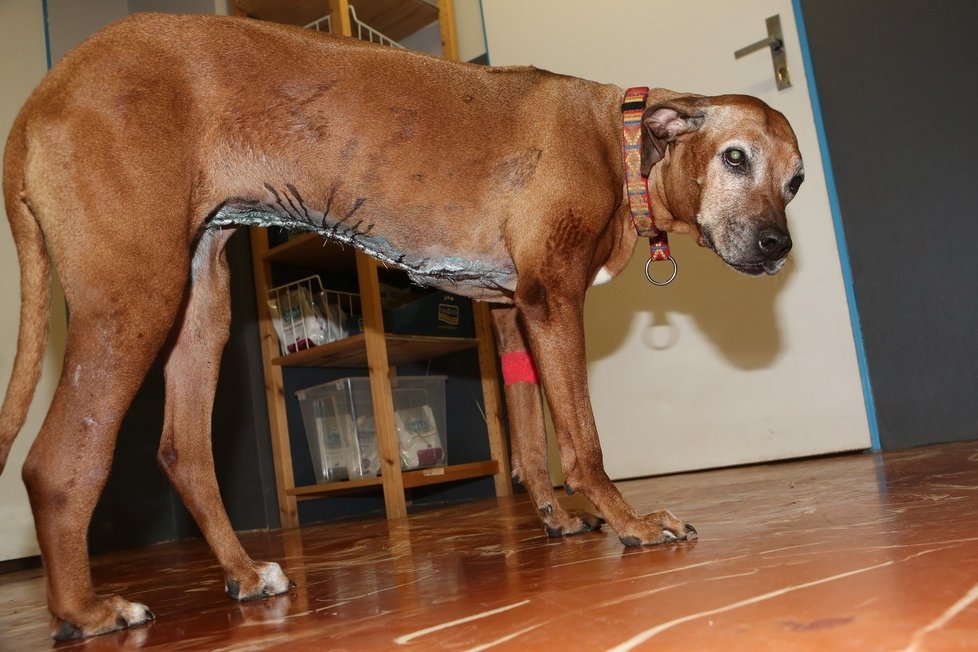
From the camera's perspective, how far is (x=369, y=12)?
429 centimetres

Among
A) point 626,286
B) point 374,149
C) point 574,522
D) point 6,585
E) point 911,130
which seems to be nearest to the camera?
point 374,149

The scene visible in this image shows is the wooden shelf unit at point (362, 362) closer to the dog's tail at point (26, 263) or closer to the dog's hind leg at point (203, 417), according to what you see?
the dog's hind leg at point (203, 417)

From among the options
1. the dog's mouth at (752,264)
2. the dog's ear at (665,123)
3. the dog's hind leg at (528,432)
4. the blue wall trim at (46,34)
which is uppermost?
the blue wall trim at (46,34)

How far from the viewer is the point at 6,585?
105 inches

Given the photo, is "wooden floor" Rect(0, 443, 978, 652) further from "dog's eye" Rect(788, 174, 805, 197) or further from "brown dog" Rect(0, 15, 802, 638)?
"dog's eye" Rect(788, 174, 805, 197)

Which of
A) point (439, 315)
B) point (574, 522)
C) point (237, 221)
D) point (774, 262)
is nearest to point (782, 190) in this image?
point (774, 262)

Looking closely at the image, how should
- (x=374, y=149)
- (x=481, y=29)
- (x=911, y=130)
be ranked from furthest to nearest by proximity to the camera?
(x=481, y=29)
(x=911, y=130)
(x=374, y=149)

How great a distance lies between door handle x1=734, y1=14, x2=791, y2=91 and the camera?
344cm

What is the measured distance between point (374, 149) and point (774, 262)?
1040mm

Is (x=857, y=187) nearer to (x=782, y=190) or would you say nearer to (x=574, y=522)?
(x=782, y=190)

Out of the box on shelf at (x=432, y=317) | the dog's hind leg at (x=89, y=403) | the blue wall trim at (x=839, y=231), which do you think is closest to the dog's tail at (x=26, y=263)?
the dog's hind leg at (x=89, y=403)

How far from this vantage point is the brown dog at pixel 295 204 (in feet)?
4.56

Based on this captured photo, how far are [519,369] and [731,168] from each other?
77 cm

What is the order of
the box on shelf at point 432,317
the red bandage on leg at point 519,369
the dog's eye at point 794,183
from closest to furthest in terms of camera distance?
the dog's eye at point 794,183 < the red bandage on leg at point 519,369 < the box on shelf at point 432,317
